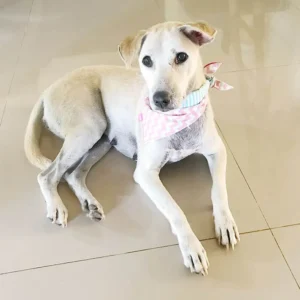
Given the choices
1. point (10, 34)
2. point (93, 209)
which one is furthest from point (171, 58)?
point (10, 34)

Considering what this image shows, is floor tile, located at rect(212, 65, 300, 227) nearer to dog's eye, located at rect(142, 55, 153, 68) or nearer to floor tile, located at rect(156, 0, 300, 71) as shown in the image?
floor tile, located at rect(156, 0, 300, 71)

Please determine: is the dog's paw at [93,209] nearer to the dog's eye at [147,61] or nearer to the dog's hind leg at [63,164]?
the dog's hind leg at [63,164]

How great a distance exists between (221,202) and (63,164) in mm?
652

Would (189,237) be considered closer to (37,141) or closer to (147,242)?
(147,242)

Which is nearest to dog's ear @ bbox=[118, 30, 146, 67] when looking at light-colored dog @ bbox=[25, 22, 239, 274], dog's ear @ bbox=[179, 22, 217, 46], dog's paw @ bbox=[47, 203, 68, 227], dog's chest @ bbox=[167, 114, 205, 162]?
light-colored dog @ bbox=[25, 22, 239, 274]

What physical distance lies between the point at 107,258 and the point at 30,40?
2075mm

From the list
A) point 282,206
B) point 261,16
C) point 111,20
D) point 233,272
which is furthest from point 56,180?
point 261,16

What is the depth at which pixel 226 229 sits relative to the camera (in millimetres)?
1488

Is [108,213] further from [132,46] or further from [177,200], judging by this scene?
[132,46]

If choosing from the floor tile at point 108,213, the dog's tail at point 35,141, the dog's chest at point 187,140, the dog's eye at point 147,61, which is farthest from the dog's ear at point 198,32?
the dog's tail at point 35,141

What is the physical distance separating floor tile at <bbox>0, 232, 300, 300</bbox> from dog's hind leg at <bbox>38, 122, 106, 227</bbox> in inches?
9.7

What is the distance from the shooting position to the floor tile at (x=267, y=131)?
1663 mm

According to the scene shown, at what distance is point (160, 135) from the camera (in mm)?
1609

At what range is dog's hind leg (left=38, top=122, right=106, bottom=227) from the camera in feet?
5.40
